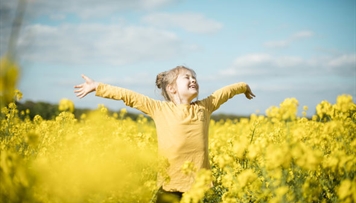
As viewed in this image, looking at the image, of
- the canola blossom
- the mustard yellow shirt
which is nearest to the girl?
the mustard yellow shirt

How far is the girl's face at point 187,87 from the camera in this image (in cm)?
300

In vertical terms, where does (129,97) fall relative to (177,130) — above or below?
above

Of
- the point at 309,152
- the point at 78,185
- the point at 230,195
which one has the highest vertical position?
the point at 309,152

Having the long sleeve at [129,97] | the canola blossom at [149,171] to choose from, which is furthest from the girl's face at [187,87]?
the canola blossom at [149,171]

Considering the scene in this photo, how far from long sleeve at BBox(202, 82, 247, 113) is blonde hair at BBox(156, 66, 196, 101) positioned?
29 cm

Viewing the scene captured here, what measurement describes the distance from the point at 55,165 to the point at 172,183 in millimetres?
1009

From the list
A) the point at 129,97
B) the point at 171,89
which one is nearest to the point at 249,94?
the point at 171,89

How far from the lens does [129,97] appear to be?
2869 mm

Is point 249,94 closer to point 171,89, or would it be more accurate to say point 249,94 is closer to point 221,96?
point 221,96

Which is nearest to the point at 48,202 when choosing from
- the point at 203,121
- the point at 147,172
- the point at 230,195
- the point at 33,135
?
the point at 33,135

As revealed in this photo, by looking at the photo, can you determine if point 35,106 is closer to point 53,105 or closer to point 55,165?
point 53,105

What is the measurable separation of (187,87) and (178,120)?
0.33m

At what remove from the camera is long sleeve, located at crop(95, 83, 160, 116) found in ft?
9.21

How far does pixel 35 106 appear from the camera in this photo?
38.5ft
